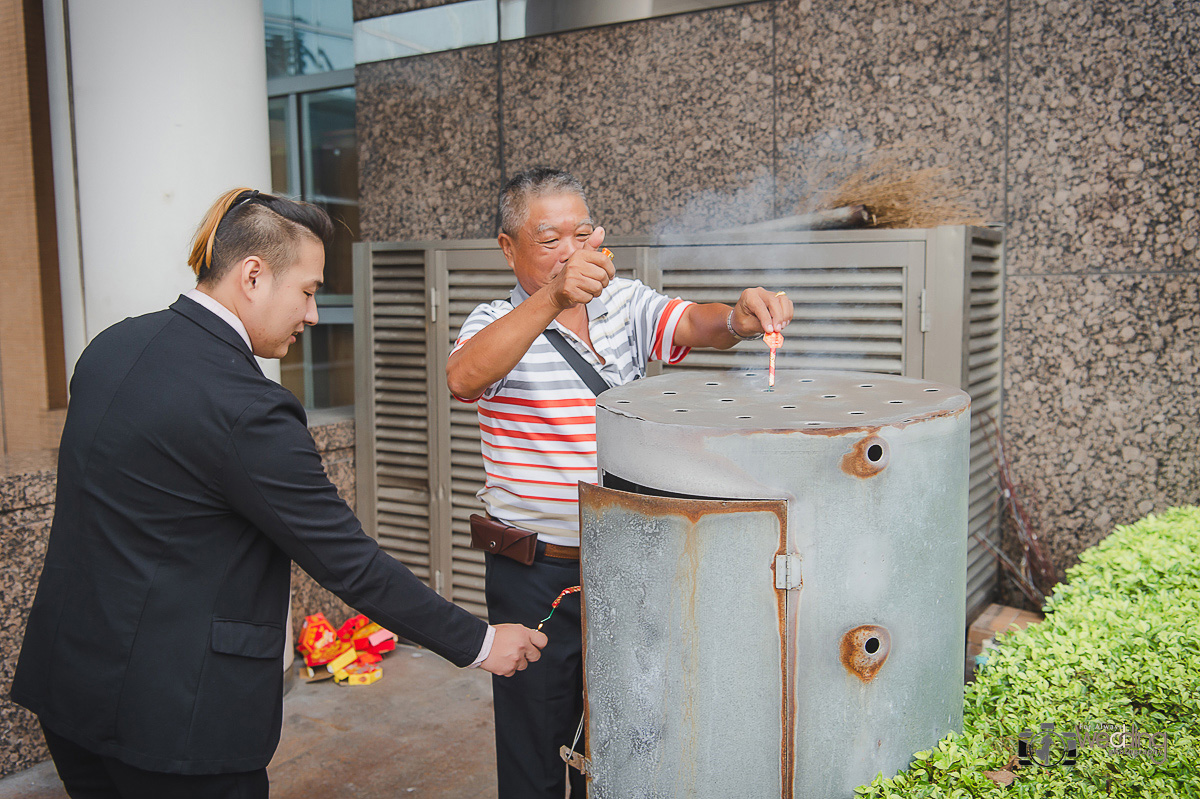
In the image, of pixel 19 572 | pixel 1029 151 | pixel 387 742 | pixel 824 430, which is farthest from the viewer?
pixel 387 742

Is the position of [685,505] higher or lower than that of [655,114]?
lower

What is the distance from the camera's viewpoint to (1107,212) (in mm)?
3896

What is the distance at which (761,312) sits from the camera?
247 centimetres

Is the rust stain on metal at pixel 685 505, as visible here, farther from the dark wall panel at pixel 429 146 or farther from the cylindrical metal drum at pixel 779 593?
the dark wall panel at pixel 429 146

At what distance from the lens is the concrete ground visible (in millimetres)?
3730

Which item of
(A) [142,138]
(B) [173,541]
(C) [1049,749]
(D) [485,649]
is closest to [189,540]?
(B) [173,541]

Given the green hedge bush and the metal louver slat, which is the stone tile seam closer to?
the green hedge bush

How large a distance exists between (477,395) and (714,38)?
2.90 meters

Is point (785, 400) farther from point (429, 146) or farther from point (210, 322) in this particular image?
point (429, 146)

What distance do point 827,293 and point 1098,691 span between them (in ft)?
6.64

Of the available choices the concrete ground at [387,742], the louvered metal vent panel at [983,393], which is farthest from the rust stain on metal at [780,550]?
the louvered metal vent panel at [983,393]

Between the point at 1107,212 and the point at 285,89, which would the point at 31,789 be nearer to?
the point at 285,89

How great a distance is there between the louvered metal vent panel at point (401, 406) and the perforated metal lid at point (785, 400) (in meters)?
2.62


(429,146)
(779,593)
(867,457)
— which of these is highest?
(429,146)
